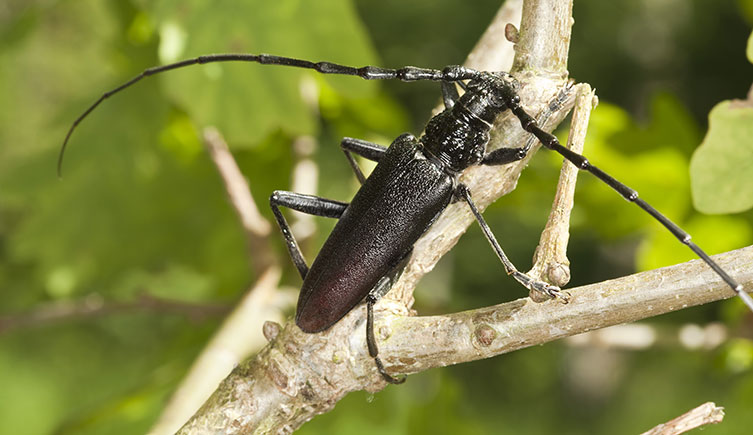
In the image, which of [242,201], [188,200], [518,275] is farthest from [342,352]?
[188,200]

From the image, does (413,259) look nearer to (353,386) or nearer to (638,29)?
(353,386)

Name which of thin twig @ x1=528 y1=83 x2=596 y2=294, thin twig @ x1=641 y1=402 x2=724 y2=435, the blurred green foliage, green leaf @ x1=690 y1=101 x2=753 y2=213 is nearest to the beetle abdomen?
the blurred green foliage

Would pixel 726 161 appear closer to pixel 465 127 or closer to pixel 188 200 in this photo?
pixel 465 127

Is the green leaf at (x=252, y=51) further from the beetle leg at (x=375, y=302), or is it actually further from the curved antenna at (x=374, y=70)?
the beetle leg at (x=375, y=302)

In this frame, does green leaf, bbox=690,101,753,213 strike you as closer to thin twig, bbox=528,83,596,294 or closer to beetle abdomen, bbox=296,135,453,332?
thin twig, bbox=528,83,596,294

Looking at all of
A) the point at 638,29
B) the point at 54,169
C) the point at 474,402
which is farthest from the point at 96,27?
the point at 638,29

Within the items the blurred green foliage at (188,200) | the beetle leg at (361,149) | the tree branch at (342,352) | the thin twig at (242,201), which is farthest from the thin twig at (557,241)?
the thin twig at (242,201)
